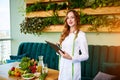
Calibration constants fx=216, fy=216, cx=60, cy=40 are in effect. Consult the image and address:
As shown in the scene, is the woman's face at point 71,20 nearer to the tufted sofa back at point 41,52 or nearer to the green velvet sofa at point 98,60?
the green velvet sofa at point 98,60

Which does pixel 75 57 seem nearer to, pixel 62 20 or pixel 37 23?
pixel 62 20

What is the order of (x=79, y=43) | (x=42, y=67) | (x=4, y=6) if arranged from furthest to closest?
(x=4, y=6), (x=42, y=67), (x=79, y=43)

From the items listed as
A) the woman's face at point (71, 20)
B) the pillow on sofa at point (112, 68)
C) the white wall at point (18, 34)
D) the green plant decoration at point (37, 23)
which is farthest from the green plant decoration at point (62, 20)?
the woman's face at point (71, 20)

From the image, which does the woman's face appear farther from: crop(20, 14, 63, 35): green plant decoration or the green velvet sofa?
crop(20, 14, 63, 35): green plant decoration

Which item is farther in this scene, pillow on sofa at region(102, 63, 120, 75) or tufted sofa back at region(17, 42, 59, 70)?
tufted sofa back at region(17, 42, 59, 70)

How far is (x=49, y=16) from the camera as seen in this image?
451cm

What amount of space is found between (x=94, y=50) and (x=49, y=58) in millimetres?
1033

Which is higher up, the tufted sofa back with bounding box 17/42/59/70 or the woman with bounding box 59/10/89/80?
the woman with bounding box 59/10/89/80

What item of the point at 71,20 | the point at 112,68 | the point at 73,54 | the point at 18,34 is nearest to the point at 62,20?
the point at 18,34

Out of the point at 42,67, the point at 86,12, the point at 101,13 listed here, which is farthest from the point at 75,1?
the point at 42,67

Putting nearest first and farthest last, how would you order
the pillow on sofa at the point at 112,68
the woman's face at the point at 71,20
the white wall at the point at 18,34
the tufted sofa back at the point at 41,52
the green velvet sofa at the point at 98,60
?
1. the woman's face at the point at 71,20
2. the pillow on sofa at the point at 112,68
3. the green velvet sofa at the point at 98,60
4. the tufted sofa back at the point at 41,52
5. the white wall at the point at 18,34

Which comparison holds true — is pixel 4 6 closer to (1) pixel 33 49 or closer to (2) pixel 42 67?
(1) pixel 33 49

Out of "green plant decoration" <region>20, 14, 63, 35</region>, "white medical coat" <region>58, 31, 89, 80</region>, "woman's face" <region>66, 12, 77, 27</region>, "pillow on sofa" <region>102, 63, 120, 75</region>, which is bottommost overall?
"pillow on sofa" <region>102, 63, 120, 75</region>

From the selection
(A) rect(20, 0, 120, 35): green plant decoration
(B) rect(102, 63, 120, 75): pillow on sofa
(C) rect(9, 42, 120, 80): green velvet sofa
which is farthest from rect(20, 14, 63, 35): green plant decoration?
(B) rect(102, 63, 120, 75): pillow on sofa
